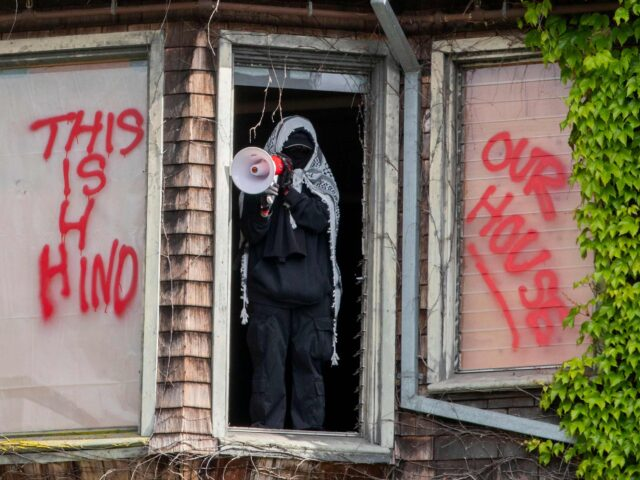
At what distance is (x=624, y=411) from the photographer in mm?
12297

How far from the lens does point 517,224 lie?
13.0m

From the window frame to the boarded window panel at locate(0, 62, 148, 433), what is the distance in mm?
1796

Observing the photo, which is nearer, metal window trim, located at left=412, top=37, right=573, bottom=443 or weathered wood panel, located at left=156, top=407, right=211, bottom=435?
weathered wood panel, located at left=156, top=407, right=211, bottom=435

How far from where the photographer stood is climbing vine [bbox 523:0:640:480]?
12320 millimetres

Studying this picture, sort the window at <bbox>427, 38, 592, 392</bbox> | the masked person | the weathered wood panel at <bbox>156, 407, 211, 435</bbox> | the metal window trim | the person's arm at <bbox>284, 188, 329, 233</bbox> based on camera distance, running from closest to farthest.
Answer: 1. the weathered wood panel at <bbox>156, 407, 211, 435</bbox>
2. the metal window trim
3. the window at <bbox>427, 38, 592, 392</bbox>
4. the masked person
5. the person's arm at <bbox>284, 188, 329, 233</bbox>

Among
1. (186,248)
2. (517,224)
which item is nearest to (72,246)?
(186,248)

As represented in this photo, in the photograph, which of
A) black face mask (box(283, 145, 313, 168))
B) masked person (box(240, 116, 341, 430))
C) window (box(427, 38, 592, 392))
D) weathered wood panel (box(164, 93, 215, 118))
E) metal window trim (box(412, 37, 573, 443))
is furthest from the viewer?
black face mask (box(283, 145, 313, 168))

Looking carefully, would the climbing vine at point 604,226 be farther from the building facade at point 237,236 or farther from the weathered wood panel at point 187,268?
the weathered wood panel at point 187,268

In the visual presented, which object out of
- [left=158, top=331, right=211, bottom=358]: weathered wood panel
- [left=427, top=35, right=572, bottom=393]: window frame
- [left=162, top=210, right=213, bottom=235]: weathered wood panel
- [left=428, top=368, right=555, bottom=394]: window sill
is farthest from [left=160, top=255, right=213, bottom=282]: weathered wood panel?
[left=428, top=368, right=555, bottom=394]: window sill

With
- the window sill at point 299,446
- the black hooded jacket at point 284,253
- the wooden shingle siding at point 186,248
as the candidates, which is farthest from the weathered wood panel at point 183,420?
the black hooded jacket at point 284,253

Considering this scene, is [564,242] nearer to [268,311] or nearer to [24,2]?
[268,311]

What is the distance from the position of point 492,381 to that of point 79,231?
273 centimetres

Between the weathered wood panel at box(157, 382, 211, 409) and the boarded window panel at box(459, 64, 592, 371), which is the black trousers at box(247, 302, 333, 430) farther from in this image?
the boarded window panel at box(459, 64, 592, 371)

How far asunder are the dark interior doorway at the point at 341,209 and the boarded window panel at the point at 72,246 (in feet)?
2.83
